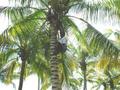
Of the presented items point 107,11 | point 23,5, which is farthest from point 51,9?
point 107,11

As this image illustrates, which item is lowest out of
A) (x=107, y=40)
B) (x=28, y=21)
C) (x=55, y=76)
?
(x=55, y=76)

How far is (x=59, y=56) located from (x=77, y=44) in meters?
1.30

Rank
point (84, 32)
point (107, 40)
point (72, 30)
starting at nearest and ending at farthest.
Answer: point (107, 40)
point (84, 32)
point (72, 30)

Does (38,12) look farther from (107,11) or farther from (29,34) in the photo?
(107,11)

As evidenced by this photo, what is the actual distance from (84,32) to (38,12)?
2.26 metres

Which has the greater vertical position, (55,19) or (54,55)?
(55,19)

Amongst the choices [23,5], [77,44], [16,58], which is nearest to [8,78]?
[16,58]

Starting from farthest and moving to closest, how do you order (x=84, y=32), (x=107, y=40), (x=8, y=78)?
(x=8, y=78)
(x=84, y=32)
(x=107, y=40)

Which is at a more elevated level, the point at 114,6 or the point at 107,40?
the point at 114,6

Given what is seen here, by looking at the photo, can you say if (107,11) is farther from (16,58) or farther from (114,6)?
(16,58)

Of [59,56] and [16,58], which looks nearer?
[59,56]

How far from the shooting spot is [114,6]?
56.5ft

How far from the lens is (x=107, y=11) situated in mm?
17594

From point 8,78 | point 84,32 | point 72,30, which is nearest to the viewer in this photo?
point 84,32
